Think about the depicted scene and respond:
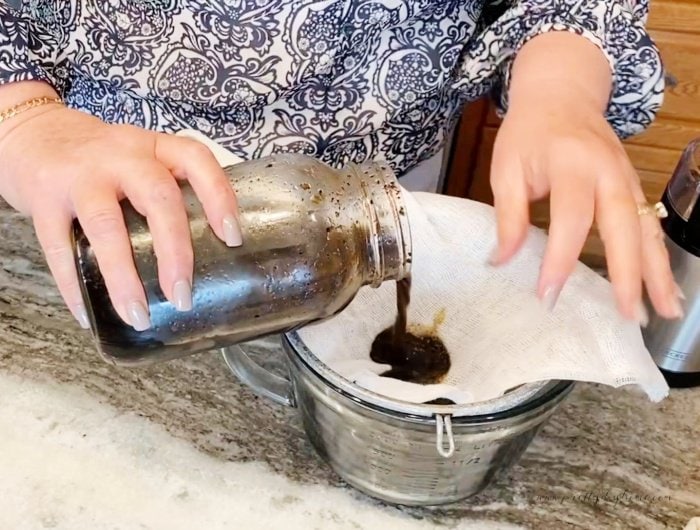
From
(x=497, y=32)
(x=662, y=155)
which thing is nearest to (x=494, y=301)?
(x=497, y=32)

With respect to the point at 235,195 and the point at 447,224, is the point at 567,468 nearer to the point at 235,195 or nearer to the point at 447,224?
the point at 447,224

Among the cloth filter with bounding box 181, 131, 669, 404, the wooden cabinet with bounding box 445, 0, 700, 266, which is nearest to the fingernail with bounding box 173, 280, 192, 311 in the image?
the cloth filter with bounding box 181, 131, 669, 404

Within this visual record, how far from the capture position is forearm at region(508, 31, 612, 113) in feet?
1.64

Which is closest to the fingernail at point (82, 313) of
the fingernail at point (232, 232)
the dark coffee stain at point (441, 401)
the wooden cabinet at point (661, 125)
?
the fingernail at point (232, 232)

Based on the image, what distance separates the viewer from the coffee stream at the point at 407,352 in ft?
1.80

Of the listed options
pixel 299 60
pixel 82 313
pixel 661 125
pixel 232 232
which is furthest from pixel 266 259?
pixel 661 125

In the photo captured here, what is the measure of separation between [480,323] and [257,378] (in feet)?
0.54

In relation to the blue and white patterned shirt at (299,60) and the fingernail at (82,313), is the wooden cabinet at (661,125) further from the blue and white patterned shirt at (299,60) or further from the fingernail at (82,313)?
the fingernail at (82,313)

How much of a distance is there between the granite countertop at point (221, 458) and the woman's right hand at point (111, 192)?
0.44 ft

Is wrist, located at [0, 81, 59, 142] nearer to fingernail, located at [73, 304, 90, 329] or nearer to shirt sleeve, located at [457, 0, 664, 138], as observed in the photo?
fingernail, located at [73, 304, 90, 329]

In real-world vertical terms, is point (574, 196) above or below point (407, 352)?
above

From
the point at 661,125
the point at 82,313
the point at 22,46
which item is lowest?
the point at 661,125

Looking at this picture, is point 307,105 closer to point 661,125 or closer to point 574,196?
point 574,196

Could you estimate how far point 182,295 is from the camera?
0.38 m
